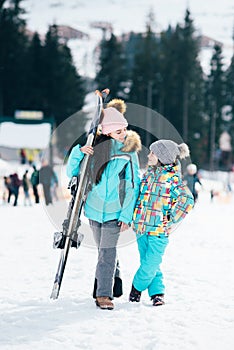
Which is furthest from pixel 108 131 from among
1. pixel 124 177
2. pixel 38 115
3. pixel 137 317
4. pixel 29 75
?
pixel 29 75

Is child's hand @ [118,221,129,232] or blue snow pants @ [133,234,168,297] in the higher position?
child's hand @ [118,221,129,232]

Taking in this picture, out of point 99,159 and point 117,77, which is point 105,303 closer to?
point 99,159

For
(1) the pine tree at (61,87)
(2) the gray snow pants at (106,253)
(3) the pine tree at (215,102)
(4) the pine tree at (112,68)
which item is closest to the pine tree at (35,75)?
(1) the pine tree at (61,87)

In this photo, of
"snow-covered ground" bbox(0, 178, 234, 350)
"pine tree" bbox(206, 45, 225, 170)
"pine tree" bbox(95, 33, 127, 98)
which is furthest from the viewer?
"pine tree" bbox(206, 45, 225, 170)

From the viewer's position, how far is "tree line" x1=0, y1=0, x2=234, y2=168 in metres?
51.2

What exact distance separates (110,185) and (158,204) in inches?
17.9

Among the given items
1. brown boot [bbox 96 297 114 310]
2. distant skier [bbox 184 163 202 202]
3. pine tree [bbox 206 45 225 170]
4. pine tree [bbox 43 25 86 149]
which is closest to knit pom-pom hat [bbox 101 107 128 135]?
brown boot [bbox 96 297 114 310]

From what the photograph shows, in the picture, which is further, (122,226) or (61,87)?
(61,87)

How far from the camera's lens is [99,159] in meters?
4.95

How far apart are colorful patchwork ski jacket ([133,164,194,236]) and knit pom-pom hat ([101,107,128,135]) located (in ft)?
1.69

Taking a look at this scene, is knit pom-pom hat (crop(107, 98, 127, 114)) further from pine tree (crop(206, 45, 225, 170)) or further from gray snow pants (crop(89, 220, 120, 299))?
pine tree (crop(206, 45, 225, 170))

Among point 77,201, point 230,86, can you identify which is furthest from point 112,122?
point 230,86

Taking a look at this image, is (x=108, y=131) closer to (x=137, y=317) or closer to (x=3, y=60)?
(x=137, y=317)

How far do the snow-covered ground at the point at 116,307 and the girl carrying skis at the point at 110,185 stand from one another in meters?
0.42
